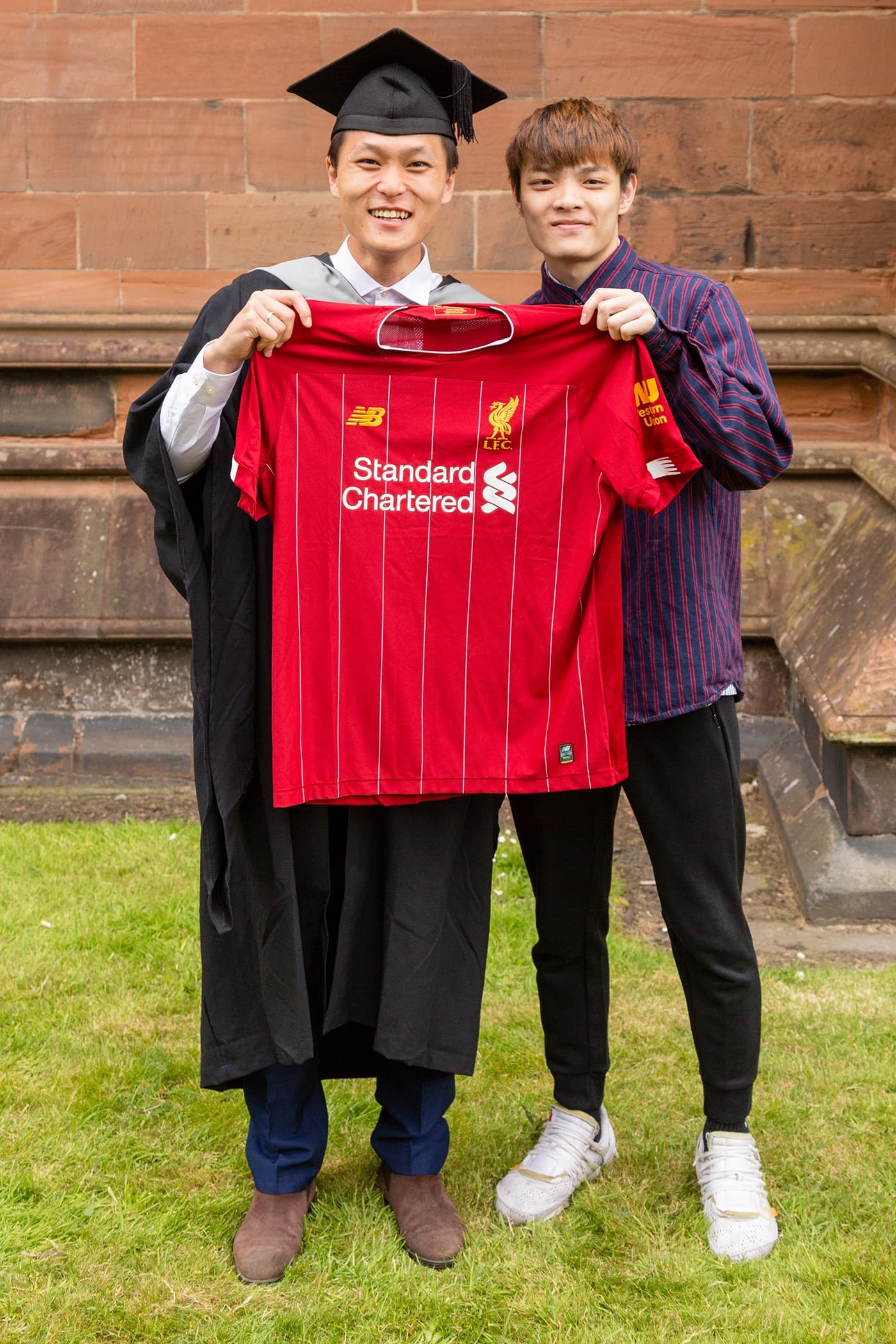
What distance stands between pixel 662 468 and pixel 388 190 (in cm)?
76

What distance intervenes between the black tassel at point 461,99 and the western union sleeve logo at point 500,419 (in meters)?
0.55

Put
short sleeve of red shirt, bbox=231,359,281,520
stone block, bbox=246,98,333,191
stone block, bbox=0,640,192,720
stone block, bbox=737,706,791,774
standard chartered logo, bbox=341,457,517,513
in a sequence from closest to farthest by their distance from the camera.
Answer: short sleeve of red shirt, bbox=231,359,281,520, standard chartered logo, bbox=341,457,517,513, stone block, bbox=737,706,791,774, stone block, bbox=246,98,333,191, stone block, bbox=0,640,192,720

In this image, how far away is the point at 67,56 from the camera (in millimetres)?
6062

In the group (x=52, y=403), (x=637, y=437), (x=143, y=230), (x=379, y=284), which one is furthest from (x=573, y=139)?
(x=52, y=403)

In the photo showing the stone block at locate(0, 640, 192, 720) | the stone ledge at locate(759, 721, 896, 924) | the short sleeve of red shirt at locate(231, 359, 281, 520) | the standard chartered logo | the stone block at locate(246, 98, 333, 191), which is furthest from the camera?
the stone block at locate(0, 640, 192, 720)

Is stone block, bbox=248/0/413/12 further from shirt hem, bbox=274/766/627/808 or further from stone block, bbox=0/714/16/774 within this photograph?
shirt hem, bbox=274/766/627/808

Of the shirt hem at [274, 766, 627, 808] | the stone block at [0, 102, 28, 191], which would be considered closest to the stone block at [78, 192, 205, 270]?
the stone block at [0, 102, 28, 191]

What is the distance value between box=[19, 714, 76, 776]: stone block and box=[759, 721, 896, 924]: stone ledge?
3.23 metres

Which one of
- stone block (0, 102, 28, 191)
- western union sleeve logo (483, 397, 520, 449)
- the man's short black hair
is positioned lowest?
western union sleeve logo (483, 397, 520, 449)

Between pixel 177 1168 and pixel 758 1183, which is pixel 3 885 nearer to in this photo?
pixel 177 1168

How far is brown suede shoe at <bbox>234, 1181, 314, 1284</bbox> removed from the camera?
278 centimetres

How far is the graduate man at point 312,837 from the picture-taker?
8.52 feet

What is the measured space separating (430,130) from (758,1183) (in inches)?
92.9

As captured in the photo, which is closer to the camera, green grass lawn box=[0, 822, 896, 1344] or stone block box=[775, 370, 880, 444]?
green grass lawn box=[0, 822, 896, 1344]
